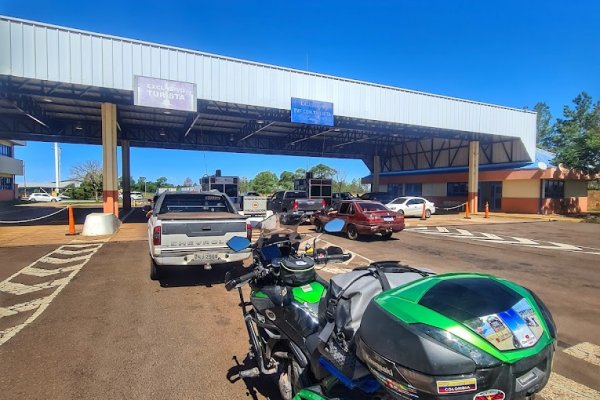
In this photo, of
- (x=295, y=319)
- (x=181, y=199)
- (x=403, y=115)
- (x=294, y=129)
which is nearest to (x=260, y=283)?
(x=295, y=319)

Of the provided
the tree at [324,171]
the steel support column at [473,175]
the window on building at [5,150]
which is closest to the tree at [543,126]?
the tree at [324,171]

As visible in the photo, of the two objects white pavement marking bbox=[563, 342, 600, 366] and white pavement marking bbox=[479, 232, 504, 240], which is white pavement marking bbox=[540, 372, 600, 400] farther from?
white pavement marking bbox=[479, 232, 504, 240]

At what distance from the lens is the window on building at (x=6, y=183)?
47.4m

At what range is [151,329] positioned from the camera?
15.5 feet

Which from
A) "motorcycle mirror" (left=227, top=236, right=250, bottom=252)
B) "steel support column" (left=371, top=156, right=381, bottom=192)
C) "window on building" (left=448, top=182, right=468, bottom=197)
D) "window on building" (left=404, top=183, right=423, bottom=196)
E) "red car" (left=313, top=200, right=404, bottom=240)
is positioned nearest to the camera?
"motorcycle mirror" (left=227, top=236, right=250, bottom=252)

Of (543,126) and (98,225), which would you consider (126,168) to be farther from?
(543,126)

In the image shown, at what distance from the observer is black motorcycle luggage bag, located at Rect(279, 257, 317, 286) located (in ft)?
8.83

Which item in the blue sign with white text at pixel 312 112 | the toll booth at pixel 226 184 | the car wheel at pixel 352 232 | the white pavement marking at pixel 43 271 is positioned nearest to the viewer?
the white pavement marking at pixel 43 271

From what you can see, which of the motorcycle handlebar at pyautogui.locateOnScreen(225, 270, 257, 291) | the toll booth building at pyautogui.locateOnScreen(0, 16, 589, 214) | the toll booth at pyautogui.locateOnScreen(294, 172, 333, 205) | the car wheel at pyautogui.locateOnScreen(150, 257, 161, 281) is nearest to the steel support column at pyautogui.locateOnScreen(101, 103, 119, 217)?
the toll booth building at pyautogui.locateOnScreen(0, 16, 589, 214)

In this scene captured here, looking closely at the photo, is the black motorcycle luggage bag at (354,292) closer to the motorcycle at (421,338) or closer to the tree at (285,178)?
the motorcycle at (421,338)

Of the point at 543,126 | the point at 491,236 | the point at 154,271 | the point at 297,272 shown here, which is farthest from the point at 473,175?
the point at 543,126

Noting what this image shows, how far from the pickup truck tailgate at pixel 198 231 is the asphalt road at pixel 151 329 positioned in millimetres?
857

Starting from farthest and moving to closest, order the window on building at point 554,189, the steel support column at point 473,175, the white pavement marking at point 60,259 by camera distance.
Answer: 1. the steel support column at point 473,175
2. the window on building at point 554,189
3. the white pavement marking at point 60,259

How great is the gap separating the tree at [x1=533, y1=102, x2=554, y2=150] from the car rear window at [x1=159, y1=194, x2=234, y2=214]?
7445cm
